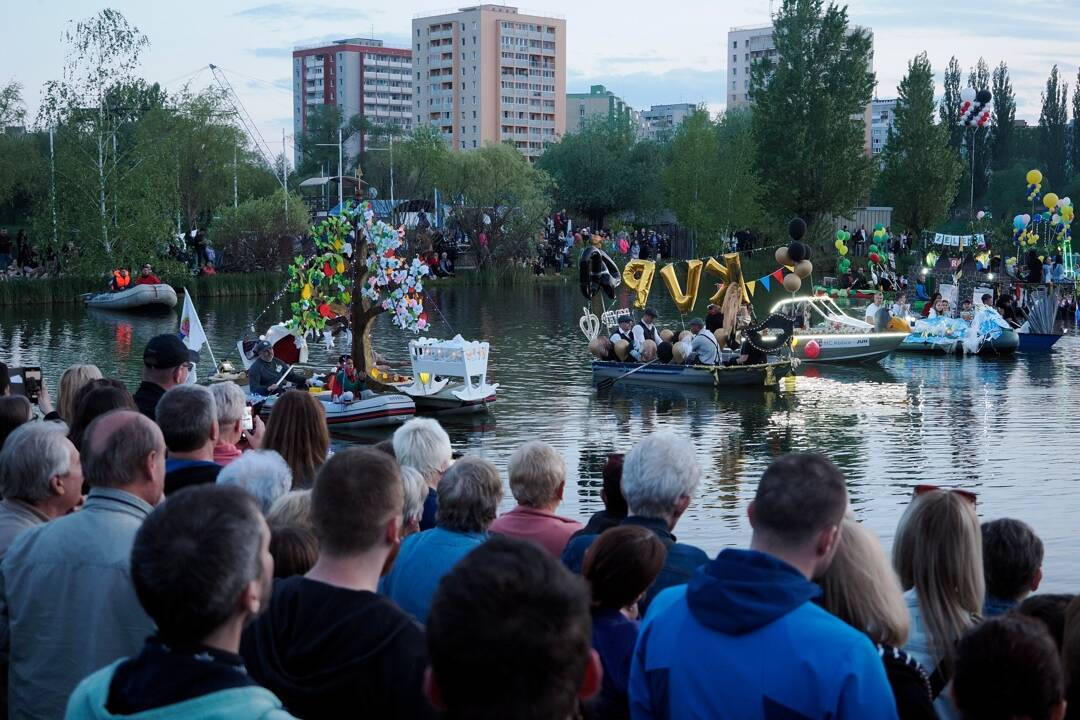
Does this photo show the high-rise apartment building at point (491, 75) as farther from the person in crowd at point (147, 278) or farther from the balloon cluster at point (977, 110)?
the person in crowd at point (147, 278)

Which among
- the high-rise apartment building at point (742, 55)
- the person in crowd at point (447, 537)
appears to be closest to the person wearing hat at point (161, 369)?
the person in crowd at point (447, 537)

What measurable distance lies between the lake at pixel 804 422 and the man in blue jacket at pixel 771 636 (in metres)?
5.98

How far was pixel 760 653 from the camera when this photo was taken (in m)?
2.92

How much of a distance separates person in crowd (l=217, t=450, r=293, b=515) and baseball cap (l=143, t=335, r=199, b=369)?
7.11ft

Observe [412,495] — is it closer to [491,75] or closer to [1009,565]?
[1009,565]

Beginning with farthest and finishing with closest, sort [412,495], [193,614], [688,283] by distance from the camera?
[688,283], [412,495], [193,614]

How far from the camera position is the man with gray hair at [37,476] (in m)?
4.38

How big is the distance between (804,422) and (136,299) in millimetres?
24866

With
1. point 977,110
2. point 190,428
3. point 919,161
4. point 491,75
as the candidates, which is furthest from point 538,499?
point 491,75

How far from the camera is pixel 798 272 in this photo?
22.3 meters

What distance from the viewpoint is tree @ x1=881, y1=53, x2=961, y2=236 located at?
61.9 m

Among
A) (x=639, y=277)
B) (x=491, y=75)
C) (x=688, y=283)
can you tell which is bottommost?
(x=688, y=283)

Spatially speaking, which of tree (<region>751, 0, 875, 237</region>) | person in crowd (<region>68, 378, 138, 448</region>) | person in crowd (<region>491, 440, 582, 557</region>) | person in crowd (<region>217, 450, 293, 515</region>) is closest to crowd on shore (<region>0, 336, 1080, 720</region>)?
person in crowd (<region>491, 440, 582, 557</region>)

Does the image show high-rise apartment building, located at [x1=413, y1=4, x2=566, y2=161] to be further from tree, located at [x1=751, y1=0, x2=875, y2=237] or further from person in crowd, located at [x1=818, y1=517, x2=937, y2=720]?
person in crowd, located at [x1=818, y1=517, x2=937, y2=720]
